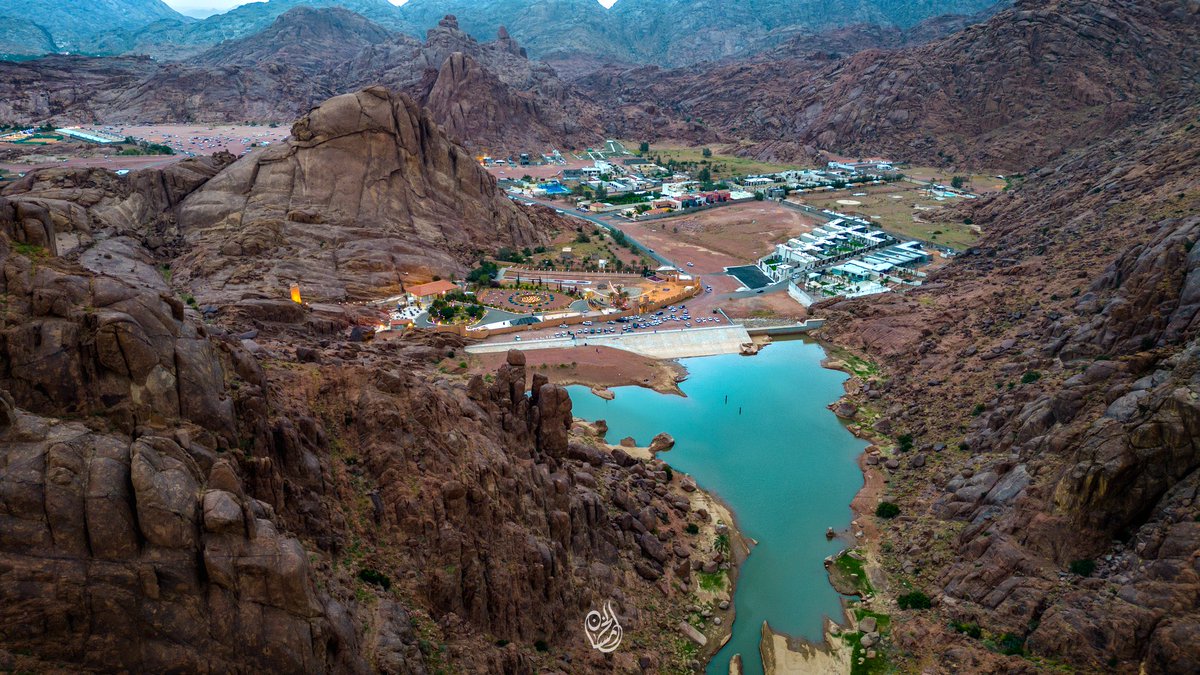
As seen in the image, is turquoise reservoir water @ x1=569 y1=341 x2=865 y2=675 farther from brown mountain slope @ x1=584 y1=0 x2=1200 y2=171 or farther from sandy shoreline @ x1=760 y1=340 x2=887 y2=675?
brown mountain slope @ x1=584 y1=0 x2=1200 y2=171

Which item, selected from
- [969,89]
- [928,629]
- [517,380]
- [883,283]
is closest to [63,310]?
[517,380]

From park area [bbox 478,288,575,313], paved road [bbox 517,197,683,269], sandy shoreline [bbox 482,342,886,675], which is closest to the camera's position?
sandy shoreline [bbox 482,342,886,675]

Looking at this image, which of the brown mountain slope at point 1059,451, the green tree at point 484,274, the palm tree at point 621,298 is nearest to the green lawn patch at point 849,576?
the brown mountain slope at point 1059,451

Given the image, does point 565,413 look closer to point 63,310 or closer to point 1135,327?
point 63,310

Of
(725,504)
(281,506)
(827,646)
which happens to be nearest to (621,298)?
(725,504)

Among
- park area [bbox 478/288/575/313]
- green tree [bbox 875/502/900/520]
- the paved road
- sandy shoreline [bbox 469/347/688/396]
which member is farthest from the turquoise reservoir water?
the paved road

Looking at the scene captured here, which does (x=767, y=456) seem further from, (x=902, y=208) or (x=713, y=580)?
(x=902, y=208)

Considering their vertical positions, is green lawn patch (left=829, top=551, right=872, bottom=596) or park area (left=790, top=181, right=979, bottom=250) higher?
park area (left=790, top=181, right=979, bottom=250)

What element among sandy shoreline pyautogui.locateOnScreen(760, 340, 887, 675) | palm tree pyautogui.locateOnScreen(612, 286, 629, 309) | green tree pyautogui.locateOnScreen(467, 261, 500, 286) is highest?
green tree pyautogui.locateOnScreen(467, 261, 500, 286)
